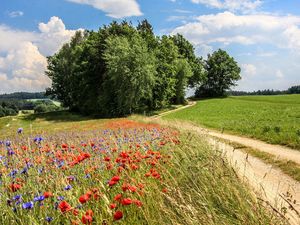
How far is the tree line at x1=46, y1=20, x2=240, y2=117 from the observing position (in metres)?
45.6

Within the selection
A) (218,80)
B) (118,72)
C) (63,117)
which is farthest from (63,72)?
(218,80)

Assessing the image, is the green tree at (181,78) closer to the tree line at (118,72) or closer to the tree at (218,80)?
the tree line at (118,72)

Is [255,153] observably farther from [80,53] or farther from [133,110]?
[80,53]

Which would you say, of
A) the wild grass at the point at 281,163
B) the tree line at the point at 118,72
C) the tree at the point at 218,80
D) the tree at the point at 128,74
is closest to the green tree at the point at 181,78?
the tree line at the point at 118,72

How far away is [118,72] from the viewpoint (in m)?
45.5

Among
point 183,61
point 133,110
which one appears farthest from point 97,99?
point 183,61

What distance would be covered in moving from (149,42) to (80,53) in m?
13.0

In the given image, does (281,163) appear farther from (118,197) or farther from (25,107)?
(25,107)

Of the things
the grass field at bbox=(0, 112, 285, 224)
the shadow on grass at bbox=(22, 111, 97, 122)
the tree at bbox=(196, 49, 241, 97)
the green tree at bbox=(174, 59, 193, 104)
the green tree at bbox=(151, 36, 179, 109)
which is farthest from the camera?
the tree at bbox=(196, 49, 241, 97)

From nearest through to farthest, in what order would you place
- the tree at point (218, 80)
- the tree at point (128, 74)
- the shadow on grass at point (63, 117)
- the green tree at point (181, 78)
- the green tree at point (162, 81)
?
1. the tree at point (128, 74)
2. the shadow on grass at point (63, 117)
3. the green tree at point (162, 81)
4. the green tree at point (181, 78)
5. the tree at point (218, 80)

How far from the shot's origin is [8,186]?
173 inches

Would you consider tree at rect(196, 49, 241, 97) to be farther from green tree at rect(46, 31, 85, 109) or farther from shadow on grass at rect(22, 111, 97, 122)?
shadow on grass at rect(22, 111, 97, 122)

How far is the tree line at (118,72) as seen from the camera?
45.6m

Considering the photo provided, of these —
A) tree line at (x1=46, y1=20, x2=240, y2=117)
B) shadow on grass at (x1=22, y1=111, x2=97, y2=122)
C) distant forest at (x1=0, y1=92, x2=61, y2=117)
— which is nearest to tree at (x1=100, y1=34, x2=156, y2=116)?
tree line at (x1=46, y1=20, x2=240, y2=117)
